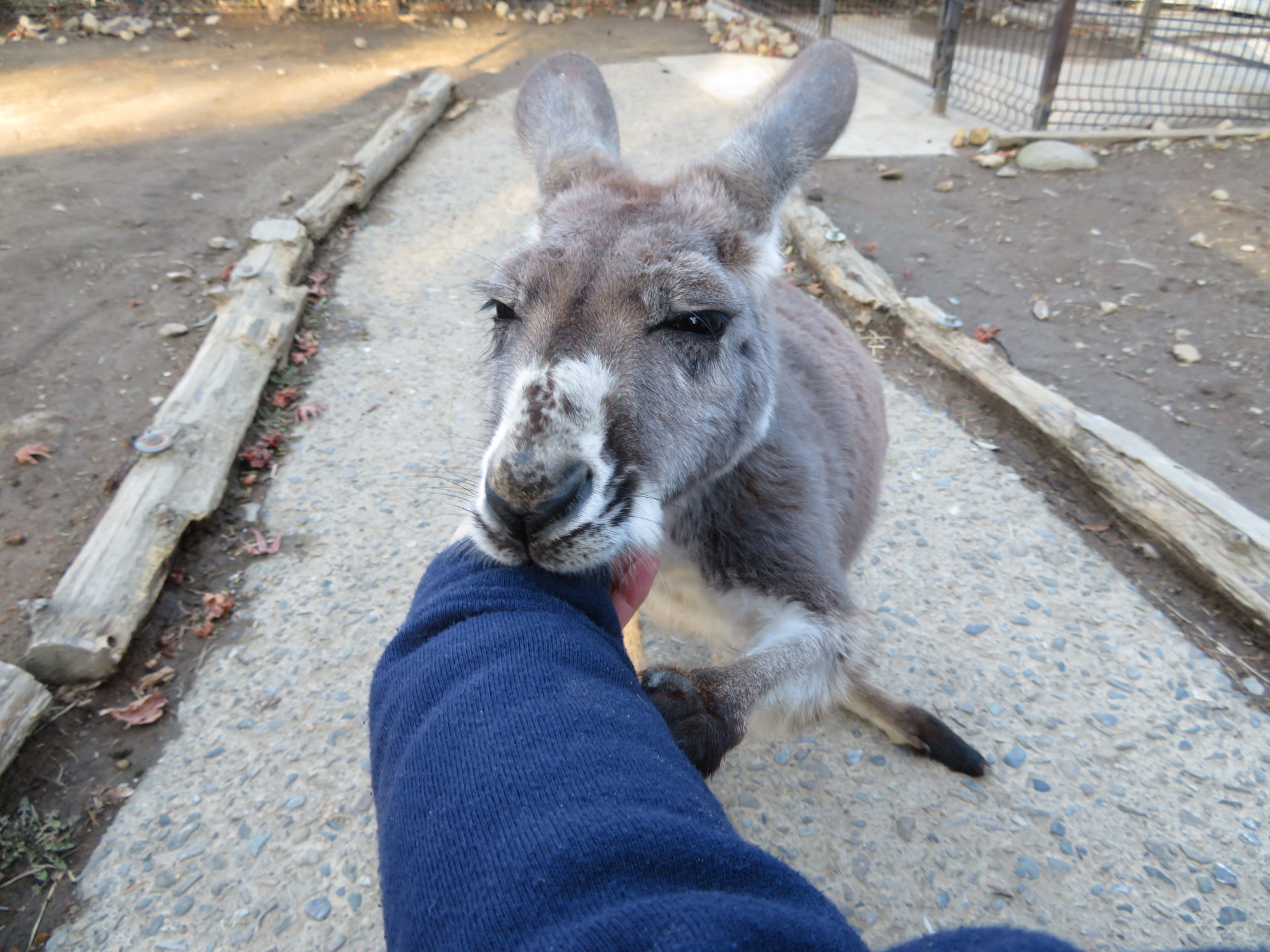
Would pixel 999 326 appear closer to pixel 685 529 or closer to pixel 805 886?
pixel 685 529

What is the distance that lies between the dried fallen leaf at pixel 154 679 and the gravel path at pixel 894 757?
5.3 inches

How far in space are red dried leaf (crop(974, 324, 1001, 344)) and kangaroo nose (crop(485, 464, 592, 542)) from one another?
12.9 ft

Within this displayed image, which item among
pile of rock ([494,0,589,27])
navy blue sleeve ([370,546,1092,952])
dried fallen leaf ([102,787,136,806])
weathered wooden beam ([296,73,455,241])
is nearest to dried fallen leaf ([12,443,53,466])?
dried fallen leaf ([102,787,136,806])

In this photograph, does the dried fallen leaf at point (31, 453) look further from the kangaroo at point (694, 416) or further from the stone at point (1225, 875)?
the stone at point (1225, 875)

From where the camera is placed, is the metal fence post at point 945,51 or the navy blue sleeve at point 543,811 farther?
the metal fence post at point 945,51

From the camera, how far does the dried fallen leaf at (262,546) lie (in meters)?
3.42

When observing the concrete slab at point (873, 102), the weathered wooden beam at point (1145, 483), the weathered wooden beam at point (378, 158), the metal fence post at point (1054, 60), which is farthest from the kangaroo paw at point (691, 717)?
the metal fence post at point (1054, 60)

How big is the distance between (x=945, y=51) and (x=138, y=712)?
9055 mm

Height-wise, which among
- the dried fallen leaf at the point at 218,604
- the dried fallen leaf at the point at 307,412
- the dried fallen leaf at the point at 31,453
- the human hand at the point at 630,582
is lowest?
the dried fallen leaf at the point at 218,604

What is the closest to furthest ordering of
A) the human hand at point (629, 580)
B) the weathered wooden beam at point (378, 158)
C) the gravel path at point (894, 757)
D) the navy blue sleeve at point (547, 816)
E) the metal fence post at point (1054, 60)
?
the navy blue sleeve at point (547, 816)
the human hand at point (629, 580)
the gravel path at point (894, 757)
the weathered wooden beam at point (378, 158)
the metal fence post at point (1054, 60)

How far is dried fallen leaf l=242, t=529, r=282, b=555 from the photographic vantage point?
3424 millimetres

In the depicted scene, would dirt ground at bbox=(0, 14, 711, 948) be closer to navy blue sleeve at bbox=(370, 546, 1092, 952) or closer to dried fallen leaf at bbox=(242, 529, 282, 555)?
dried fallen leaf at bbox=(242, 529, 282, 555)

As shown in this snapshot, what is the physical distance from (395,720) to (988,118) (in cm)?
895

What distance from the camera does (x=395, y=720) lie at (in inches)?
54.8
